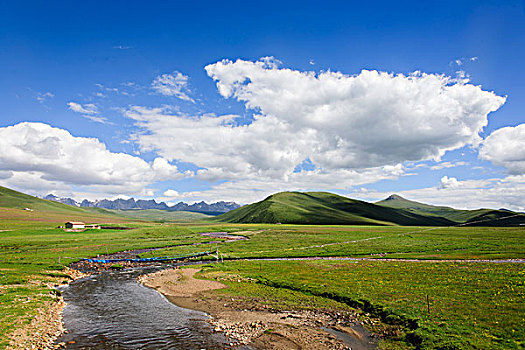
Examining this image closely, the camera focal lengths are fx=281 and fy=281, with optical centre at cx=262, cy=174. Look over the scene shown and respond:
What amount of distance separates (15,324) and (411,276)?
2084 inches

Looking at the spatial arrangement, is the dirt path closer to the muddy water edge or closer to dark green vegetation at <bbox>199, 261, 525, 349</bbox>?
the muddy water edge

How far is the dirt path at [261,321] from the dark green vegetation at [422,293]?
4130 mm

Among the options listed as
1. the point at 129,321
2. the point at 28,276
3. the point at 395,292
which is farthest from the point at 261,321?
the point at 28,276

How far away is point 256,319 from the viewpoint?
31.0 meters

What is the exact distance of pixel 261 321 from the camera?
30.2m

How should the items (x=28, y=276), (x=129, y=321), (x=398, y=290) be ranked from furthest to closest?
(x=28, y=276) < (x=398, y=290) < (x=129, y=321)

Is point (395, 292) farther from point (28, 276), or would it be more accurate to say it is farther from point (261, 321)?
point (28, 276)

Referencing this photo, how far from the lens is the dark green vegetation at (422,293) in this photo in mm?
24266

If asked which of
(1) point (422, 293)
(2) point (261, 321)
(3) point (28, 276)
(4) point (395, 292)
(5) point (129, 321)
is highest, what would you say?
(1) point (422, 293)

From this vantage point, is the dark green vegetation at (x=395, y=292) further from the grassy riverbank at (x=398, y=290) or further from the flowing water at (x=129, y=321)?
the flowing water at (x=129, y=321)

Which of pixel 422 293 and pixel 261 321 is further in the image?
pixel 422 293

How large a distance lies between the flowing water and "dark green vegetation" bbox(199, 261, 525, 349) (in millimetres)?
11772

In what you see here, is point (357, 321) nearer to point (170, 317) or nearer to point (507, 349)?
point (507, 349)

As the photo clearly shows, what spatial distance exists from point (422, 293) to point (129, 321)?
3623cm
